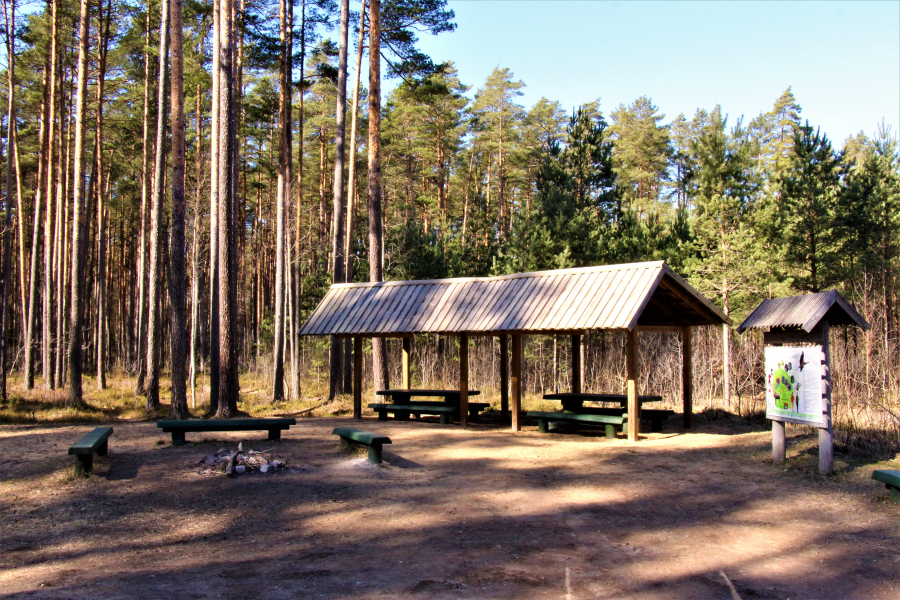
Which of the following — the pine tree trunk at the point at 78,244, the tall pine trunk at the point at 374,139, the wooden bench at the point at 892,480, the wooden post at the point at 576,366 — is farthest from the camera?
the tall pine trunk at the point at 374,139

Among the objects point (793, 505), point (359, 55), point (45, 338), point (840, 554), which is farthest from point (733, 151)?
point (45, 338)

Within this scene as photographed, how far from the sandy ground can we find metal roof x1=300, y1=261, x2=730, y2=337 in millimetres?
2302

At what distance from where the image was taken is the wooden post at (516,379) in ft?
39.6

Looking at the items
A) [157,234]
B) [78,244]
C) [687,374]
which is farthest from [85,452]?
[687,374]

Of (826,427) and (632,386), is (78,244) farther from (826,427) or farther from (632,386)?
(826,427)

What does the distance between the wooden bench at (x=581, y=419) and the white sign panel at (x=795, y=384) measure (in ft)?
10.1

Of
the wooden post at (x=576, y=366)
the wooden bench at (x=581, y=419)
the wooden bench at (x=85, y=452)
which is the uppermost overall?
the wooden post at (x=576, y=366)

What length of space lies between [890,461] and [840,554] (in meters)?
4.18

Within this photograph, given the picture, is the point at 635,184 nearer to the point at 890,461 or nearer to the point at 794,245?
the point at 794,245

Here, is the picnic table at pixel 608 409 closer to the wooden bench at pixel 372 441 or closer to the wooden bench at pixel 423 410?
the wooden bench at pixel 423 410

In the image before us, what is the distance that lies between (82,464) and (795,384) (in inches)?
359

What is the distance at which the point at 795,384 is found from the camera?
8.57 metres

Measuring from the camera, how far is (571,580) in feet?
16.1

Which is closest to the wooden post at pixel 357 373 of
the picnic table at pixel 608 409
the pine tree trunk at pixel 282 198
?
the pine tree trunk at pixel 282 198
